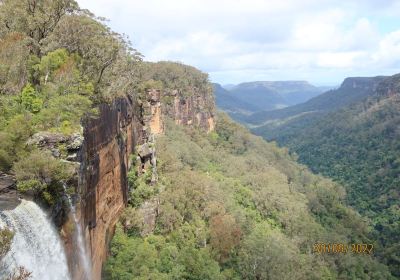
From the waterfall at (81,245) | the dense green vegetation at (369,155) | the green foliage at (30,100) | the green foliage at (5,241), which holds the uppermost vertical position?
the green foliage at (30,100)

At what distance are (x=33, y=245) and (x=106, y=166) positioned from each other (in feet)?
42.7

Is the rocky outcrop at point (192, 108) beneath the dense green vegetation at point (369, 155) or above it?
above

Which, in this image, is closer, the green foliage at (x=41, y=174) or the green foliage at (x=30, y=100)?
the green foliage at (x=41, y=174)

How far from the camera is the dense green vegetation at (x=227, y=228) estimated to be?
3578 cm

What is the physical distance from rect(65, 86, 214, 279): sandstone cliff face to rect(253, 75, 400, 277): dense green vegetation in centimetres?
4627

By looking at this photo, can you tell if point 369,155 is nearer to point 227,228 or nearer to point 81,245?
point 227,228

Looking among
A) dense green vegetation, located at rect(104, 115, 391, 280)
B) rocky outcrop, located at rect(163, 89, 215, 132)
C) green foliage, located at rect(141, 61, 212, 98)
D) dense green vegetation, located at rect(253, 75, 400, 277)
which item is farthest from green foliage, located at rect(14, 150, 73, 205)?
green foliage, located at rect(141, 61, 212, 98)

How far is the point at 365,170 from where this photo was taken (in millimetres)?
122688

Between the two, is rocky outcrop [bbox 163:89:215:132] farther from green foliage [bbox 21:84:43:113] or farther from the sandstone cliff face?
green foliage [bbox 21:84:43:113]

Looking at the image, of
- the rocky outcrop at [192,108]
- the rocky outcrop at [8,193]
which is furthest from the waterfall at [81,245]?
→ the rocky outcrop at [192,108]

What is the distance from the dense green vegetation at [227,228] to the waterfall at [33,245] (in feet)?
41.2

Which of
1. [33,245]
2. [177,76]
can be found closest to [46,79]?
[33,245]

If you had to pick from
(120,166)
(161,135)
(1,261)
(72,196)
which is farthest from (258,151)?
(1,261)

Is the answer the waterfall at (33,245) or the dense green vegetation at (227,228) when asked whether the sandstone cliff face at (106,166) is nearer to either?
the waterfall at (33,245)
